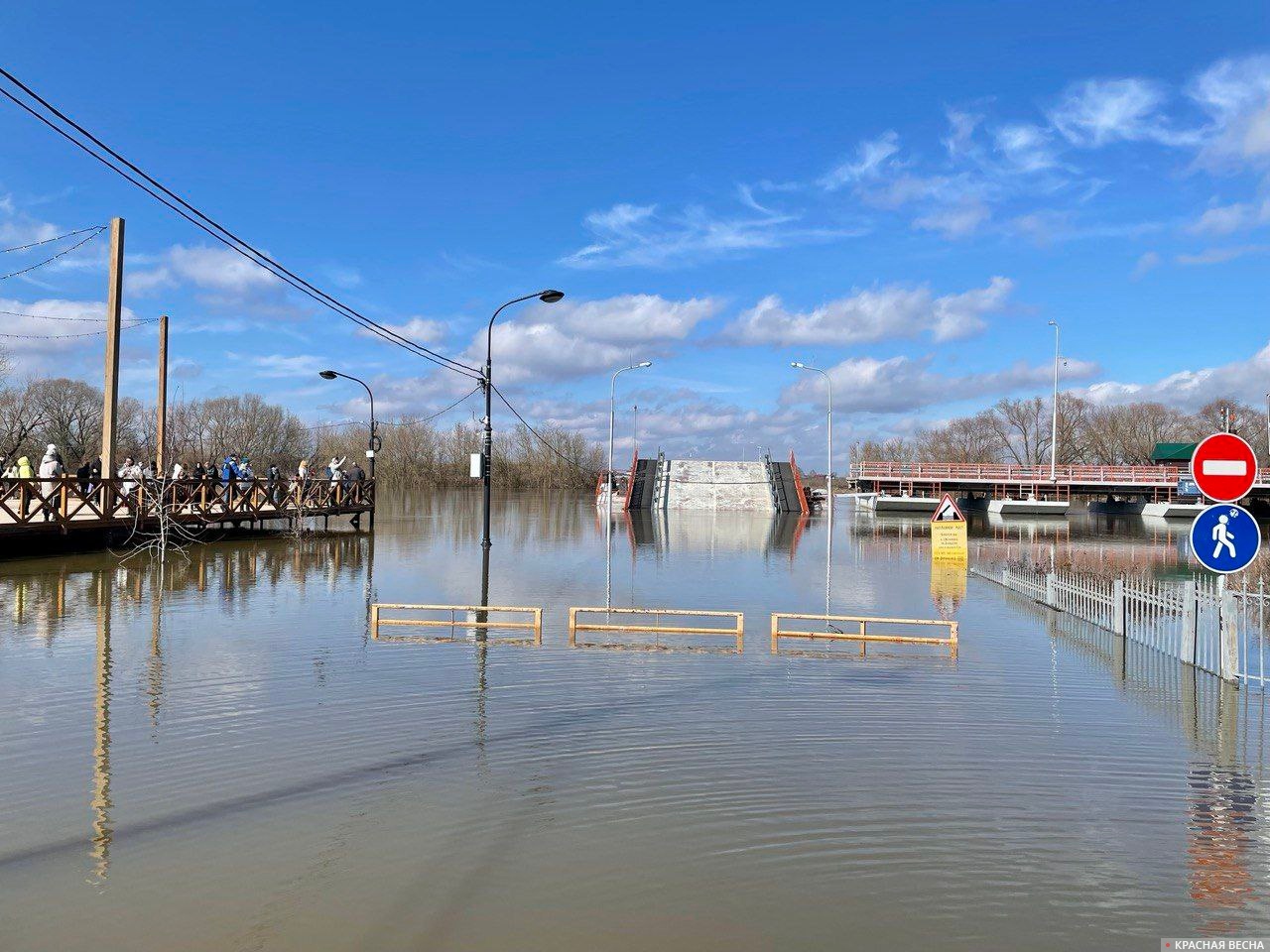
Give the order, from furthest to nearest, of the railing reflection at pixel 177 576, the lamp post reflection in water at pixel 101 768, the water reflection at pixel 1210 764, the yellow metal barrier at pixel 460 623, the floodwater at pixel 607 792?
the railing reflection at pixel 177 576 → the yellow metal barrier at pixel 460 623 → the lamp post reflection in water at pixel 101 768 → the water reflection at pixel 1210 764 → the floodwater at pixel 607 792

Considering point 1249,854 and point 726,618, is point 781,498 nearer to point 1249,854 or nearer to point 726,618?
point 726,618

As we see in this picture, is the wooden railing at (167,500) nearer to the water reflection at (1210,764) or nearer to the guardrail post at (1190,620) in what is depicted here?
the water reflection at (1210,764)

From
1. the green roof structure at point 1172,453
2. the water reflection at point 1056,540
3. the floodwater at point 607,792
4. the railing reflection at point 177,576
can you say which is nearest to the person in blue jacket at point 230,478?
the railing reflection at point 177,576

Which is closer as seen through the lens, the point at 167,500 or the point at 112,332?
the point at 112,332

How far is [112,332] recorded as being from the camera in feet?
72.8

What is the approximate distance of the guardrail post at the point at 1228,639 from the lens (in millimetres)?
9797

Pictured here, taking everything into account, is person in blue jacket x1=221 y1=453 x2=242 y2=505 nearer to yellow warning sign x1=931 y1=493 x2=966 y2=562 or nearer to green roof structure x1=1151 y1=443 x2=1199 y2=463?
yellow warning sign x1=931 y1=493 x2=966 y2=562

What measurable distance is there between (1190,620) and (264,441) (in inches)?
3403

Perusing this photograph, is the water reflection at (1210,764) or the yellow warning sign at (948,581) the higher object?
the yellow warning sign at (948,581)

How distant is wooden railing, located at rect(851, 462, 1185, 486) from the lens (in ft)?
198

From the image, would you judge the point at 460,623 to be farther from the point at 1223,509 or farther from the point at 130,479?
the point at 130,479

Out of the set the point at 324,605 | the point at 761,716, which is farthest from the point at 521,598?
the point at 761,716

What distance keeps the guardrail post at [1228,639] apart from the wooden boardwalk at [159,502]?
67.6ft

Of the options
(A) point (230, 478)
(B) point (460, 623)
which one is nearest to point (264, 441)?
(A) point (230, 478)
